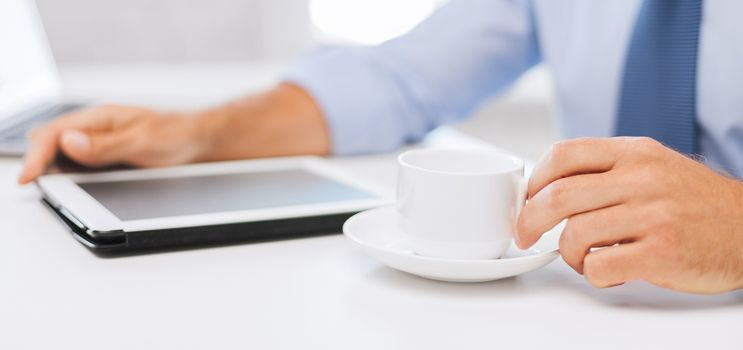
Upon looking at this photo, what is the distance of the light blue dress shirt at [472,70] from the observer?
3.30 ft

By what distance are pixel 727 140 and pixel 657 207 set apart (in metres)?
0.41

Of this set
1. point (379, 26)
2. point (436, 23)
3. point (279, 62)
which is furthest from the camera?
point (379, 26)

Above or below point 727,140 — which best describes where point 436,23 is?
above

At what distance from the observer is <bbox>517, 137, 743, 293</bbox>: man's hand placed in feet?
1.68

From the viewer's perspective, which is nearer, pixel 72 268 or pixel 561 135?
pixel 72 268

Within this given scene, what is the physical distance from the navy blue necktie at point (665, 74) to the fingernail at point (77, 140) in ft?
1.86

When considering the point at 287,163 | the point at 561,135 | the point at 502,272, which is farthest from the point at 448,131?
the point at 502,272

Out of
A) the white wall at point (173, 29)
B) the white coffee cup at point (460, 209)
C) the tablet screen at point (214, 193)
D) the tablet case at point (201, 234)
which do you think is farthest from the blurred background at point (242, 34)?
the white coffee cup at point (460, 209)

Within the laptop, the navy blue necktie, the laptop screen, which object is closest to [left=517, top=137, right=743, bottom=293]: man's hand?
the navy blue necktie

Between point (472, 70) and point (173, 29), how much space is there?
1.26 meters

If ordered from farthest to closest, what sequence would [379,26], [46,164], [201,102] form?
[379,26] < [201,102] < [46,164]

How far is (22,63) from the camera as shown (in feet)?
4.54

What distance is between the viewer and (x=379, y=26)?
2.46 m

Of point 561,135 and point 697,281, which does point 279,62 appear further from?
point 697,281
